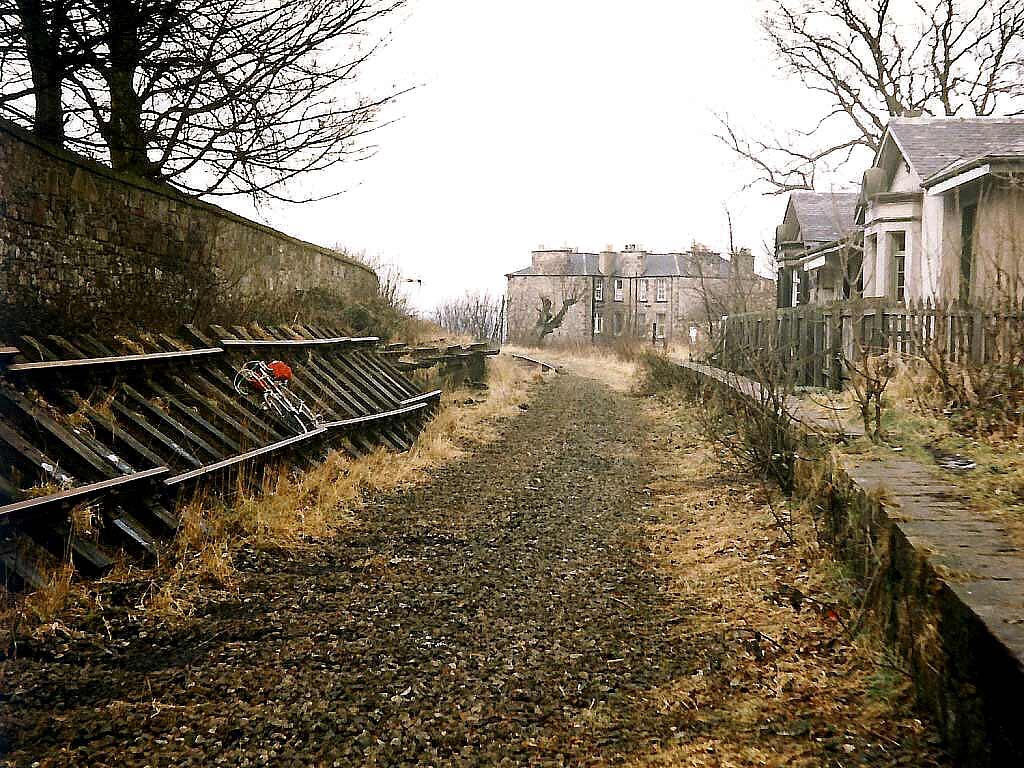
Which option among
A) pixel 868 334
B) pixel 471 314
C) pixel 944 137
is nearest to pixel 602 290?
pixel 471 314

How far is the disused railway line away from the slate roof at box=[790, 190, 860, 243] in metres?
19.3

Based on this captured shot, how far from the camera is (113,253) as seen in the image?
25.6ft

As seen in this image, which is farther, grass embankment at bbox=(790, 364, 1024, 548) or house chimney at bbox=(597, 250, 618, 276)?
house chimney at bbox=(597, 250, 618, 276)

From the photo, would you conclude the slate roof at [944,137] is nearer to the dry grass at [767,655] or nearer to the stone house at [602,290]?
the dry grass at [767,655]

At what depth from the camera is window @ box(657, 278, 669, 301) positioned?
2438 inches

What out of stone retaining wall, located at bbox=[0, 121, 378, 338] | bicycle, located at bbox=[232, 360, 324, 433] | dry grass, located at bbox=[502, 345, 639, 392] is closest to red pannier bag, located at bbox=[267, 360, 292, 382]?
bicycle, located at bbox=[232, 360, 324, 433]

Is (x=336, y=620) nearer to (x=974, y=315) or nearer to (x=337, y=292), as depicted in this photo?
(x=974, y=315)

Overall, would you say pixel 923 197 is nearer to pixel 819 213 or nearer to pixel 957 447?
pixel 819 213

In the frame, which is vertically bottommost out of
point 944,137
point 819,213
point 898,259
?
point 898,259

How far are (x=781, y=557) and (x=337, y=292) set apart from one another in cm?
1078

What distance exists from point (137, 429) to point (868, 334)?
26.6 feet

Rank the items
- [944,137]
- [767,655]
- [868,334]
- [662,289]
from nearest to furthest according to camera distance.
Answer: [767,655] < [868,334] < [944,137] < [662,289]

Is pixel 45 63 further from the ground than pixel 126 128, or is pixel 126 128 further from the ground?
pixel 45 63

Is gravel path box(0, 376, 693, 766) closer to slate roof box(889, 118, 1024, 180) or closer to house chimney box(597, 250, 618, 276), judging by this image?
slate roof box(889, 118, 1024, 180)
